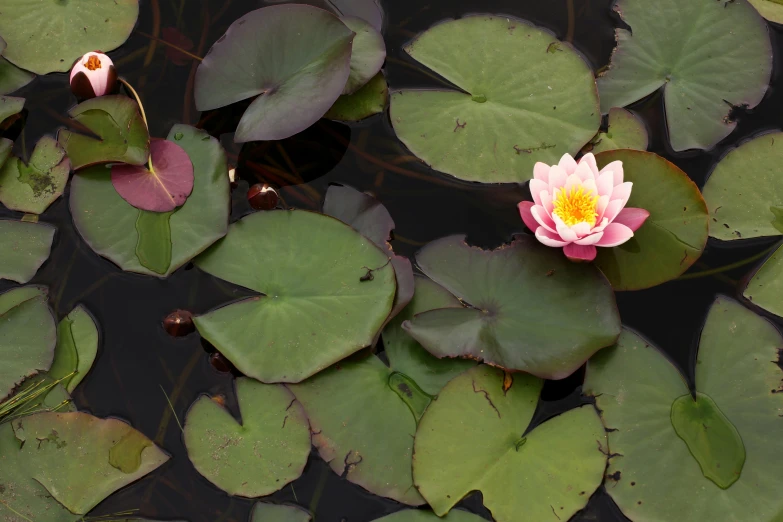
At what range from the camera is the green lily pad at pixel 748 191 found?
2.65 m

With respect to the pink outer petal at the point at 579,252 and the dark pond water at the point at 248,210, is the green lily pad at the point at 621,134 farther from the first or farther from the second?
the pink outer petal at the point at 579,252

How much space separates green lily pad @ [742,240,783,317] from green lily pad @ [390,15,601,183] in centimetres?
91

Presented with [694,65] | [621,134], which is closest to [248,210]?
[621,134]

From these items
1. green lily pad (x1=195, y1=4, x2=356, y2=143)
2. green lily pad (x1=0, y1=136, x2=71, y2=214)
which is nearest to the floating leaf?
green lily pad (x1=195, y1=4, x2=356, y2=143)

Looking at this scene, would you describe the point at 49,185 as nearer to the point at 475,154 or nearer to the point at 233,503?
the point at 233,503

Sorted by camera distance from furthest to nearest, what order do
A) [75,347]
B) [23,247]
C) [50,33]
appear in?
[50,33], [23,247], [75,347]

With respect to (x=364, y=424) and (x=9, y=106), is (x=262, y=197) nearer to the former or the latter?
(x=364, y=424)

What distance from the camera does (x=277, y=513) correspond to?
2324mm

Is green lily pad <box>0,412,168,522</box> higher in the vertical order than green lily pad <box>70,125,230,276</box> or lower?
lower

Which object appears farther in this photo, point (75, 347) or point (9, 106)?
point (9, 106)

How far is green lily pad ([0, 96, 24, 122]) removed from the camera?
290 cm

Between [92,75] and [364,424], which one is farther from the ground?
[92,75]

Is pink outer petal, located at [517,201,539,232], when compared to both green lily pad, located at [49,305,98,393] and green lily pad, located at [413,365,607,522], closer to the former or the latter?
green lily pad, located at [413,365,607,522]

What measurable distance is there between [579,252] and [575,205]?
193 mm
